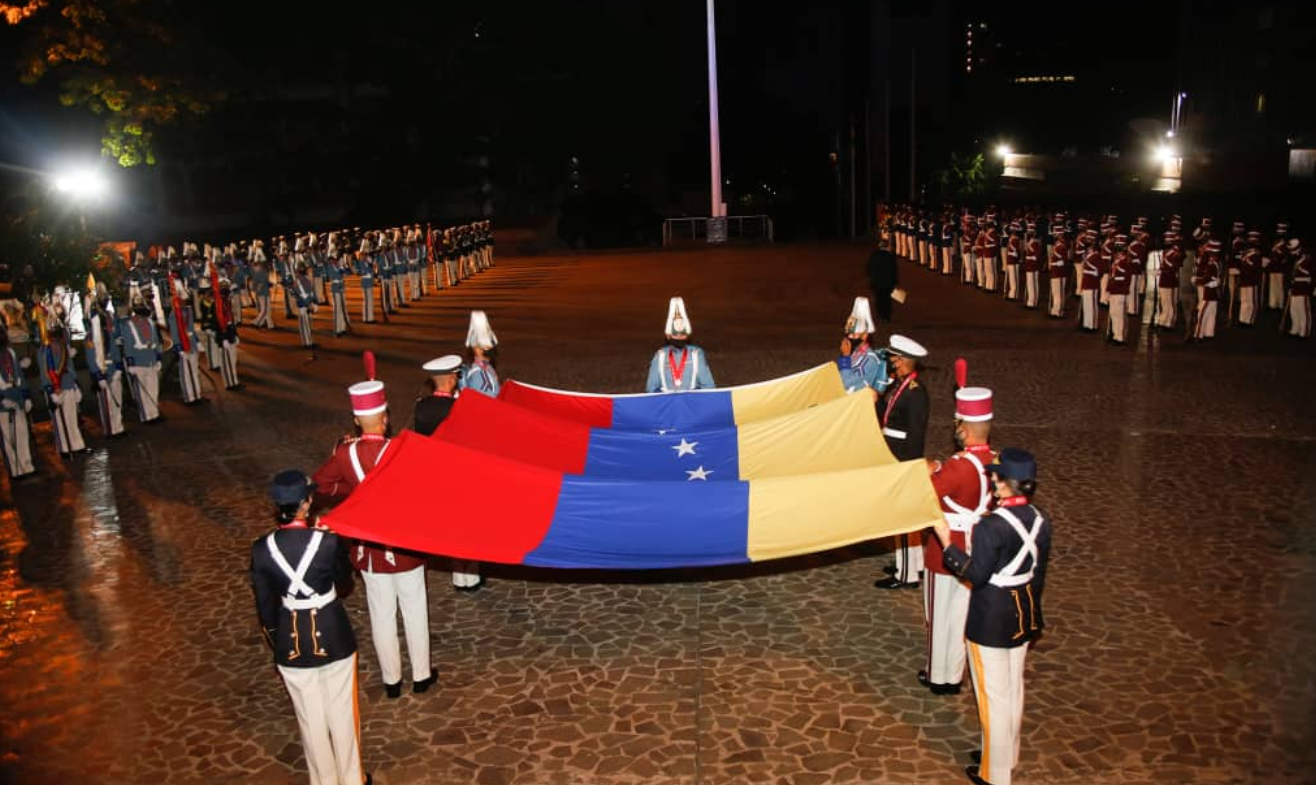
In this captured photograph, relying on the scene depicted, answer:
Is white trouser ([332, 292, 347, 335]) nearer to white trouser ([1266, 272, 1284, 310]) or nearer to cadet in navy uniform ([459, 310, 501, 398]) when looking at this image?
cadet in navy uniform ([459, 310, 501, 398])

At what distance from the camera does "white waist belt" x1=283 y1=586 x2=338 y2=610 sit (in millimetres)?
5551

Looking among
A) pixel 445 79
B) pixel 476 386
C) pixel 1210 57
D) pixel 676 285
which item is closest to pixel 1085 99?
pixel 1210 57

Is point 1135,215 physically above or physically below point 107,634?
above

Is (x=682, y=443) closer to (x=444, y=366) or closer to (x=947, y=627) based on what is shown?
(x=444, y=366)

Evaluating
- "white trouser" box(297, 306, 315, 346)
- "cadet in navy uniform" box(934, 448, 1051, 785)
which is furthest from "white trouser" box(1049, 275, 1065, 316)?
"cadet in navy uniform" box(934, 448, 1051, 785)

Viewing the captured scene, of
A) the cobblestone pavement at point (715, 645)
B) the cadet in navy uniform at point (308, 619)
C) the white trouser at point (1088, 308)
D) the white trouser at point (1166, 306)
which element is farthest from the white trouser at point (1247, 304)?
the cadet in navy uniform at point (308, 619)

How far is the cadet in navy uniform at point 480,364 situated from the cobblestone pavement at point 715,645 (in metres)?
1.84

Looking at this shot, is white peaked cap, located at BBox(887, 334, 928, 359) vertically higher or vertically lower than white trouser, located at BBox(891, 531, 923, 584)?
higher

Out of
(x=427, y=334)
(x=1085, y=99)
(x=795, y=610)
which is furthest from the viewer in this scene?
(x=1085, y=99)

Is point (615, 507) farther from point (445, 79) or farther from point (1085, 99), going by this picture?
point (1085, 99)

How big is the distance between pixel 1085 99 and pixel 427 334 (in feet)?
187

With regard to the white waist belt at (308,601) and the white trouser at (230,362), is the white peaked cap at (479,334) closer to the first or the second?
the white waist belt at (308,601)

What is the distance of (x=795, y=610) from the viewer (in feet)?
27.0

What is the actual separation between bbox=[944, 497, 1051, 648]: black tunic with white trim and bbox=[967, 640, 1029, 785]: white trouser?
9 centimetres
